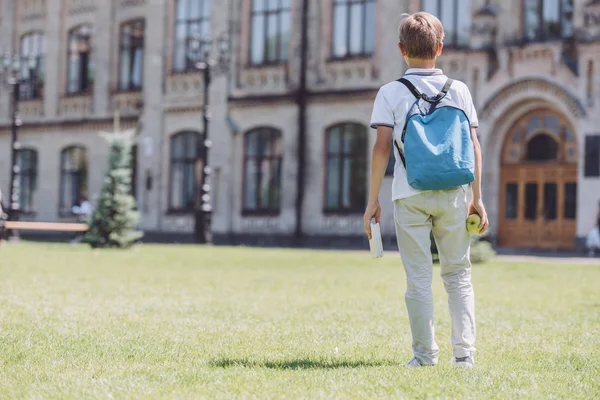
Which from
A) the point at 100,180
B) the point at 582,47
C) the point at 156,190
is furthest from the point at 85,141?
the point at 582,47

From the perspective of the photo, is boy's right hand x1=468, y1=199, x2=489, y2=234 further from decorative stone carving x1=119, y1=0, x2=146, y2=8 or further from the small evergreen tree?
decorative stone carving x1=119, y1=0, x2=146, y2=8

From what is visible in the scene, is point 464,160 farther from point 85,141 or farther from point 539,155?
point 85,141

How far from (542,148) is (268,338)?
69.2 feet

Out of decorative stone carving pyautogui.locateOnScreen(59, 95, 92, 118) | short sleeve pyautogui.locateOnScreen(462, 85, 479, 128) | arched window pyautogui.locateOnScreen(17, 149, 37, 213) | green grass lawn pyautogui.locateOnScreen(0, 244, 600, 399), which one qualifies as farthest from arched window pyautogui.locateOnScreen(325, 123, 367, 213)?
short sleeve pyautogui.locateOnScreen(462, 85, 479, 128)

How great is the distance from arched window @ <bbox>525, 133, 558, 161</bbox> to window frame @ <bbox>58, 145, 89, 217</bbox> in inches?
700

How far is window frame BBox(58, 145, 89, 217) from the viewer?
121 ft

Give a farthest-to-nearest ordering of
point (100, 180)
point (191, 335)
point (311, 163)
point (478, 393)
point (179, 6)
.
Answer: point (100, 180) < point (179, 6) < point (311, 163) < point (191, 335) < point (478, 393)

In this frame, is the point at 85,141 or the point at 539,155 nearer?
the point at 539,155

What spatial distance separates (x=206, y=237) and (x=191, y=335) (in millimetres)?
20570

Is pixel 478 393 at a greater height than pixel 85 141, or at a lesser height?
lesser

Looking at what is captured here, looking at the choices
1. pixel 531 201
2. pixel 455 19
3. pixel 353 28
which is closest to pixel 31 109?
pixel 353 28

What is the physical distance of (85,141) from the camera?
36812 millimetres

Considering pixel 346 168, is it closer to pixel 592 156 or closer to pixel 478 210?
pixel 592 156

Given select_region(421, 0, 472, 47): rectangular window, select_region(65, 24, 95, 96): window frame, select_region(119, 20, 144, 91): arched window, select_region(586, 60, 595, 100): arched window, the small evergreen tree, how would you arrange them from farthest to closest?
select_region(65, 24, 95, 96): window frame, select_region(119, 20, 144, 91): arched window, select_region(421, 0, 472, 47): rectangular window, select_region(586, 60, 595, 100): arched window, the small evergreen tree
